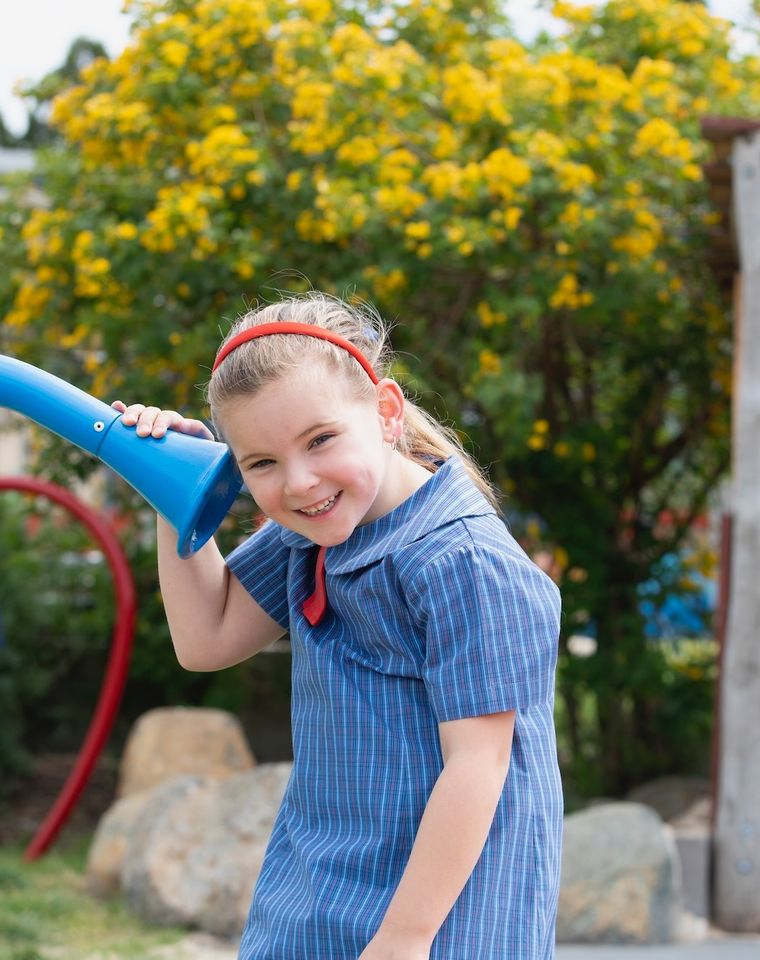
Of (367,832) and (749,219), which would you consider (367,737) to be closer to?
(367,832)

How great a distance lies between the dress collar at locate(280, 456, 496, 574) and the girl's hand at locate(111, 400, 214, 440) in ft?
0.76

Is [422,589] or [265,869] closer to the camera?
[422,589]

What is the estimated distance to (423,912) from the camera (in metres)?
1.27

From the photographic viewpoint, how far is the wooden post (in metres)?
3.99

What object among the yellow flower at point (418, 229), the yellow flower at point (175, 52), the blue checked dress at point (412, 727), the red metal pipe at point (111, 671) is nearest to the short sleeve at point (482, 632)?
the blue checked dress at point (412, 727)

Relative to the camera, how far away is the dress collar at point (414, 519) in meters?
1.38

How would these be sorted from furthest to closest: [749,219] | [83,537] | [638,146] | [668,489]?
[83,537], [668,489], [638,146], [749,219]

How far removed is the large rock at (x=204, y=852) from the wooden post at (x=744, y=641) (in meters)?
1.38

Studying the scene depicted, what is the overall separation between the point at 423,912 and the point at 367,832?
0.12 m

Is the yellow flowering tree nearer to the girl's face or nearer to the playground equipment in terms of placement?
the playground equipment

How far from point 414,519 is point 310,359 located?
204 millimetres

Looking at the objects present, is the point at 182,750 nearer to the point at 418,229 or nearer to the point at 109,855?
the point at 109,855

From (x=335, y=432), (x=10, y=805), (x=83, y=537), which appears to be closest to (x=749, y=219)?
(x=335, y=432)

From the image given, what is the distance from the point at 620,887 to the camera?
369 centimetres
